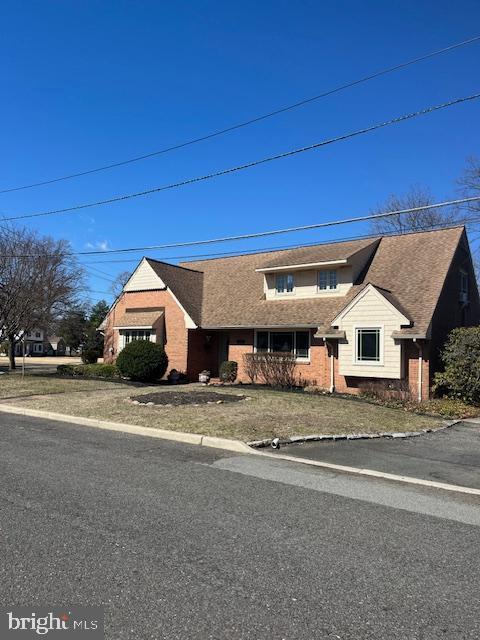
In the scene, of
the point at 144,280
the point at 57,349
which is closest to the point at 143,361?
the point at 144,280

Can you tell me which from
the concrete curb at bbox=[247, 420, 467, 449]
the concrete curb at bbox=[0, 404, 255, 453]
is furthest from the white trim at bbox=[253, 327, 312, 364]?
the concrete curb at bbox=[0, 404, 255, 453]

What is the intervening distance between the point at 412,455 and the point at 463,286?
15.3 m

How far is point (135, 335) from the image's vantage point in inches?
1043

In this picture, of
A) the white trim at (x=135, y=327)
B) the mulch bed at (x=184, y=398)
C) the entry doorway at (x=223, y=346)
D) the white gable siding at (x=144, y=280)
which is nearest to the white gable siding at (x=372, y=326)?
the mulch bed at (x=184, y=398)

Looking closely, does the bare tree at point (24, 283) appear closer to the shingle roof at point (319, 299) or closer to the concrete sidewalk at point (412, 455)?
the shingle roof at point (319, 299)

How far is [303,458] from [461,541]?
13.0ft

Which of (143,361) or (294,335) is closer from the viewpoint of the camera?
(294,335)

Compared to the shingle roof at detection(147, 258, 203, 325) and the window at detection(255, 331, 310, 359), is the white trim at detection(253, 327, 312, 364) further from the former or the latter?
the shingle roof at detection(147, 258, 203, 325)

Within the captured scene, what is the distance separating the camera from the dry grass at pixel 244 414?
11.3 m

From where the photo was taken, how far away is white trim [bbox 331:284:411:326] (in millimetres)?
18297

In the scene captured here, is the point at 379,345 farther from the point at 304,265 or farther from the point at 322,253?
the point at 322,253

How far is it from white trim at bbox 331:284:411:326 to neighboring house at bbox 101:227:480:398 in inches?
1.5

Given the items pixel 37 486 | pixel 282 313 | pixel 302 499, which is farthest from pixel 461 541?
pixel 282 313

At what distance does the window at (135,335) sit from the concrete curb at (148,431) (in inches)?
453
